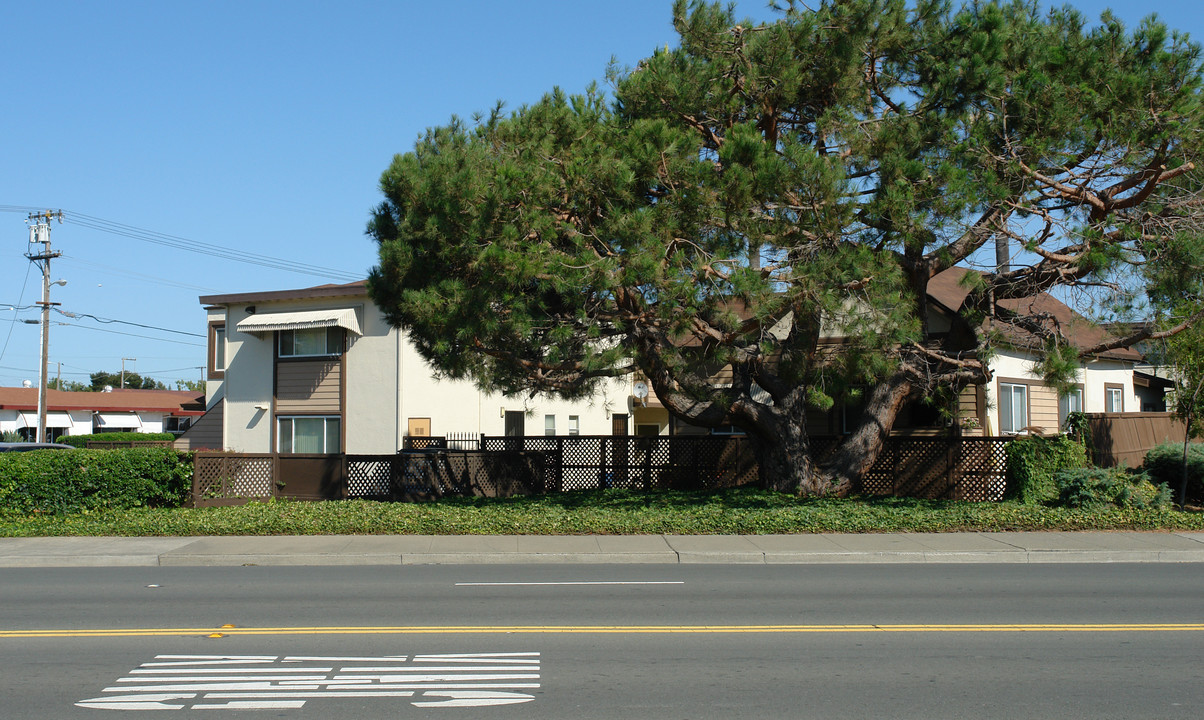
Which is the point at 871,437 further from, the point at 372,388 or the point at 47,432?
the point at 47,432

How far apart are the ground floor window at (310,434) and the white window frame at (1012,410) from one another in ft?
58.8

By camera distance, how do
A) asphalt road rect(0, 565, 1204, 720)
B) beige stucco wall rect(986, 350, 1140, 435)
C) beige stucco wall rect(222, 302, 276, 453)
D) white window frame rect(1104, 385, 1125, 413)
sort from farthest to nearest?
white window frame rect(1104, 385, 1125, 413), beige stucco wall rect(222, 302, 276, 453), beige stucco wall rect(986, 350, 1140, 435), asphalt road rect(0, 565, 1204, 720)

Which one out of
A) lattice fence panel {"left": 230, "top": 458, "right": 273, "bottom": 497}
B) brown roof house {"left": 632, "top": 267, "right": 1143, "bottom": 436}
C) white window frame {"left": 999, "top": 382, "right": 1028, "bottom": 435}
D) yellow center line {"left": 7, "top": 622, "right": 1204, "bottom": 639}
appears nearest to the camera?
yellow center line {"left": 7, "top": 622, "right": 1204, "bottom": 639}

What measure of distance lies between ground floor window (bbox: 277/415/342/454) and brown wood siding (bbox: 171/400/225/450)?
2.59m

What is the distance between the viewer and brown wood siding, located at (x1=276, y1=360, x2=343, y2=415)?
2664cm

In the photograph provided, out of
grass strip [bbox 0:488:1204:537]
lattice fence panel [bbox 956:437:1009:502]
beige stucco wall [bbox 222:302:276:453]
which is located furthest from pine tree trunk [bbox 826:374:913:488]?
beige stucco wall [bbox 222:302:276:453]

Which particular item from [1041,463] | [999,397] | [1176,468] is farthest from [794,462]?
[1176,468]

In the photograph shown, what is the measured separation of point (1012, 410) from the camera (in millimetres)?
22859

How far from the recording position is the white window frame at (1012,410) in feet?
73.5

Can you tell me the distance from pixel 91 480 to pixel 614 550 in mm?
10630

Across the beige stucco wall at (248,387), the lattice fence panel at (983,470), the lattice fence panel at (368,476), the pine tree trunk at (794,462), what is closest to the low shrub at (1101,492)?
the lattice fence panel at (983,470)

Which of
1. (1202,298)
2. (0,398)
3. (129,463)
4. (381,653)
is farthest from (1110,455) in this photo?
(0,398)

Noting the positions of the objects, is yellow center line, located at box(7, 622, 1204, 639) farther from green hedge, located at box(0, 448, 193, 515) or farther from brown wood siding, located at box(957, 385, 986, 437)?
brown wood siding, located at box(957, 385, 986, 437)

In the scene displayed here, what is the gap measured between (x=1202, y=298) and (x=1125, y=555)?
14.4 feet
